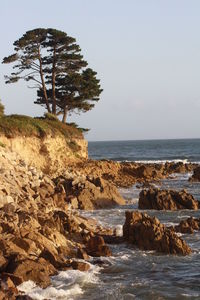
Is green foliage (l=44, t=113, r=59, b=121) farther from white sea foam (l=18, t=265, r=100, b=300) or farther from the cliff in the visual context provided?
white sea foam (l=18, t=265, r=100, b=300)

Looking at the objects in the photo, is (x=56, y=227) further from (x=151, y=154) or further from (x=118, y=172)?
(x=151, y=154)

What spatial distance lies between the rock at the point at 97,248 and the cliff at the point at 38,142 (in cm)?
1567

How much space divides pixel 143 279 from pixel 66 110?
3329 centimetres

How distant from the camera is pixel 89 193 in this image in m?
22.9

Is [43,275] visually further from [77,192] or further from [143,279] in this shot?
[77,192]

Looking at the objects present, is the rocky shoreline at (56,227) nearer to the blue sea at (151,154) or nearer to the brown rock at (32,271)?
the brown rock at (32,271)

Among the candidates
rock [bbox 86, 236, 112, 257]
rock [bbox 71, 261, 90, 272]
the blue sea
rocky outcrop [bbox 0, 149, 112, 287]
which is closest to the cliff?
rocky outcrop [bbox 0, 149, 112, 287]

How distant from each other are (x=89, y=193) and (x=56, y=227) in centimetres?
826

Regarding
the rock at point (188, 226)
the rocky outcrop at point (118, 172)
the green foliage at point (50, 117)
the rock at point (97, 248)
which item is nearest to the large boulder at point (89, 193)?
the rock at point (188, 226)

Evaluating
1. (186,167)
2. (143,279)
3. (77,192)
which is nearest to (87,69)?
(186,167)

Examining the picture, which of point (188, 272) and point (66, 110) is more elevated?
point (66, 110)

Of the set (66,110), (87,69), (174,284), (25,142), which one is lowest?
(174,284)

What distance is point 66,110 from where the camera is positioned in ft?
144

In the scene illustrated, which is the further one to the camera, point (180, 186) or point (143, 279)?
point (180, 186)
